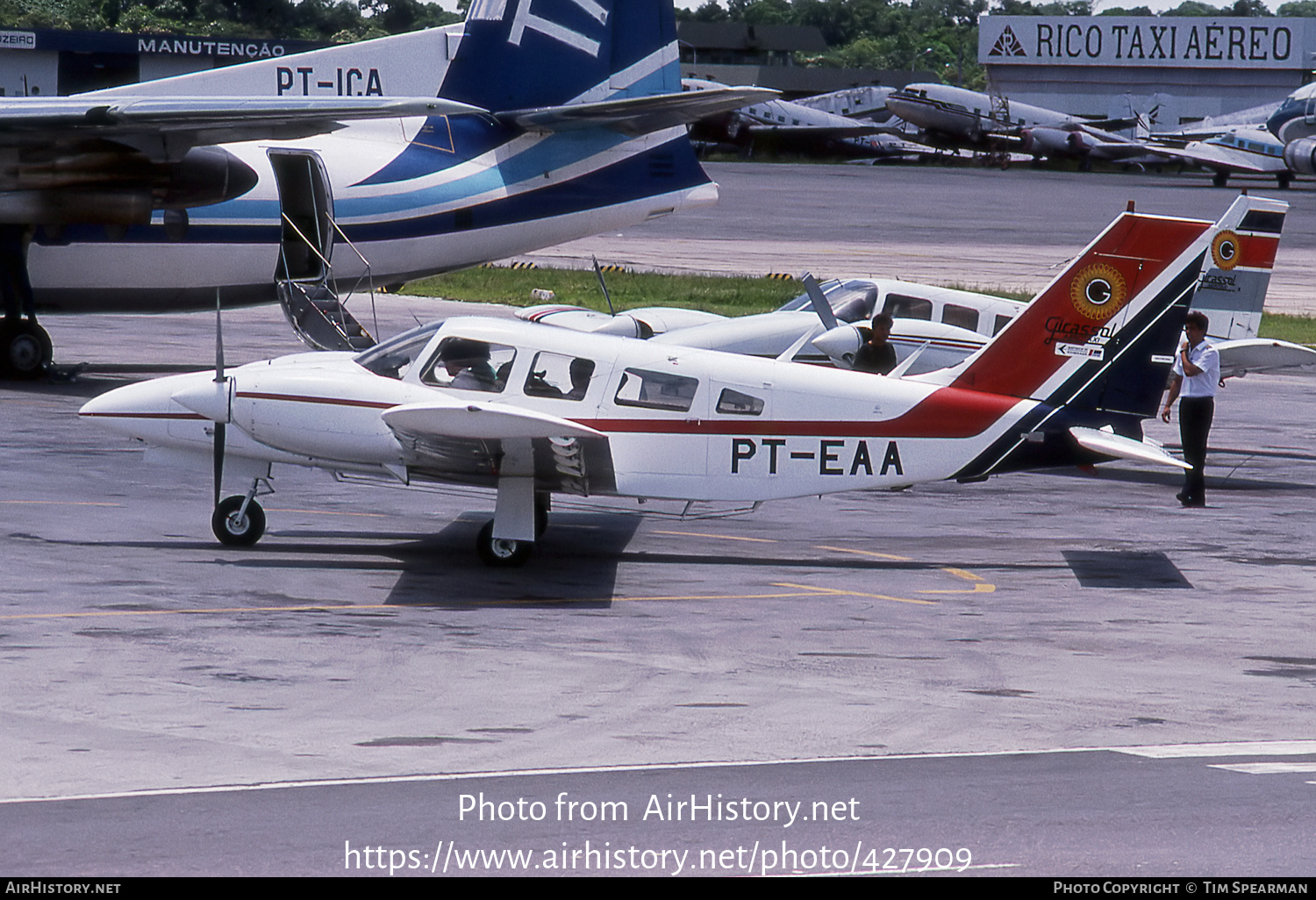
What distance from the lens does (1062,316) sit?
16.1 metres

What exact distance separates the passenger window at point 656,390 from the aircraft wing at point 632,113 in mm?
7699

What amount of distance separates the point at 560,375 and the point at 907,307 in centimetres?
764

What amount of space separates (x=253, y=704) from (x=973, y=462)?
7.84m

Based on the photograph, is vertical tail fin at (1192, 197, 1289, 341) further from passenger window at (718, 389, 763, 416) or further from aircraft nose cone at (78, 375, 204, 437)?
aircraft nose cone at (78, 375, 204, 437)

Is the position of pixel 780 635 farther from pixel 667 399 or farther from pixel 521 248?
pixel 521 248

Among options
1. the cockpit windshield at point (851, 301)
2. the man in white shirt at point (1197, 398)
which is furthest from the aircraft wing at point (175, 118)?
the man in white shirt at point (1197, 398)

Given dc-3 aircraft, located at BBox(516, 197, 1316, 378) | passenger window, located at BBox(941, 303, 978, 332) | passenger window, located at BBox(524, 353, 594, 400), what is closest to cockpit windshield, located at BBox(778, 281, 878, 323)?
dc-3 aircraft, located at BBox(516, 197, 1316, 378)

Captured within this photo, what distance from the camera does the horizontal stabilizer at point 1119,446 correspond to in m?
15.4

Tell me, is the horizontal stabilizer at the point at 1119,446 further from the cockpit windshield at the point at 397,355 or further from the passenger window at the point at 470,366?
the cockpit windshield at the point at 397,355

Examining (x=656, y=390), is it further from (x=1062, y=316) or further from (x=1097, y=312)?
(x=1097, y=312)

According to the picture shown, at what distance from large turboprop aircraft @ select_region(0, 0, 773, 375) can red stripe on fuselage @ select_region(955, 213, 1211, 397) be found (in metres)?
7.97

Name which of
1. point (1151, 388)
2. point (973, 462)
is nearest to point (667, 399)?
point (973, 462)

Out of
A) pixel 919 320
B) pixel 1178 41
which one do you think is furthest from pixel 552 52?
pixel 1178 41
